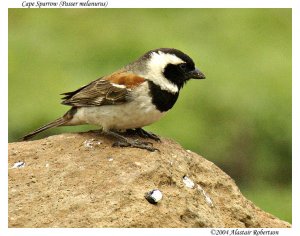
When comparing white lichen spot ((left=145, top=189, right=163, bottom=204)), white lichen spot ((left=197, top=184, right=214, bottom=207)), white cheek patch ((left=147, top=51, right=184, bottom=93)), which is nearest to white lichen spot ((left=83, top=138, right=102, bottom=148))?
white cheek patch ((left=147, top=51, right=184, bottom=93))

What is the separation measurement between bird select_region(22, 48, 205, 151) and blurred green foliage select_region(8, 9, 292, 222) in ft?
13.0

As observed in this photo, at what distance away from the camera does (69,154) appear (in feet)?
27.0

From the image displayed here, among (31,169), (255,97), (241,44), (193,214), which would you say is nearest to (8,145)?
(31,169)

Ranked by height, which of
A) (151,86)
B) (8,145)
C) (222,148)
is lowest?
(222,148)

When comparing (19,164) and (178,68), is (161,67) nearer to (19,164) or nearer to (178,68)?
(178,68)

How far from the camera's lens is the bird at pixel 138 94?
8.48 meters

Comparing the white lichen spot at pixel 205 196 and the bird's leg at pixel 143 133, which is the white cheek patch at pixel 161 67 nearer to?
the bird's leg at pixel 143 133

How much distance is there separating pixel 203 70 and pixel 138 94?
6.25m

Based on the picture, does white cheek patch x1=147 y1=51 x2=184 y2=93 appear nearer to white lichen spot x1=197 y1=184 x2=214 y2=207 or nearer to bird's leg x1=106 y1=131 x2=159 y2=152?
bird's leg x1=106 y1=131 x2=159 y2=152

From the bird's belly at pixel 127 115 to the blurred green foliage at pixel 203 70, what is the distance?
404cm

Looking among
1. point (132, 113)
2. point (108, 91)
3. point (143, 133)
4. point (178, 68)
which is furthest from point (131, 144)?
point (178, 68)
